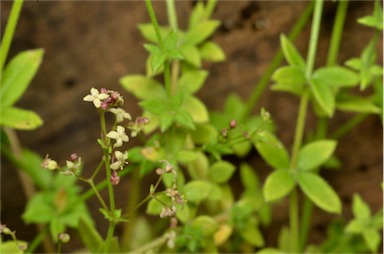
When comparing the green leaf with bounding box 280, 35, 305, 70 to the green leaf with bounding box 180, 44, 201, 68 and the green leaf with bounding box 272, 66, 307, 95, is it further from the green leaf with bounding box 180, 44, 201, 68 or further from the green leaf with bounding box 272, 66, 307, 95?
the green leaf with bounding box 180, 44, 201, 68

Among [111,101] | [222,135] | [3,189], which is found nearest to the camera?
[111,101]

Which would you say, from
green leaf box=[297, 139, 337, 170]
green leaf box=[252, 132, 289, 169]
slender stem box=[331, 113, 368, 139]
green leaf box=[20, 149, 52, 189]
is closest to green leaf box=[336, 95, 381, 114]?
slender stem box=[331, 113, 368, 139]

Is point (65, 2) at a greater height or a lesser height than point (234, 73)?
greater

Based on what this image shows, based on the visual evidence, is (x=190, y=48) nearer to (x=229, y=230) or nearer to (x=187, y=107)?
(x=187, y=107)

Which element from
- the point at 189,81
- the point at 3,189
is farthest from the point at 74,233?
the point at 189,81

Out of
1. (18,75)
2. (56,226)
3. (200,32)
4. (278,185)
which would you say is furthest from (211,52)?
(56,226)

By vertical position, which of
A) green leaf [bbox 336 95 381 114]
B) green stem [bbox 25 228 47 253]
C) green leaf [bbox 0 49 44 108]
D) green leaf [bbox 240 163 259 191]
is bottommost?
green leaf [bbox 240 163 259 191]

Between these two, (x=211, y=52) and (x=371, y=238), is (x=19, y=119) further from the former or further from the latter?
(x=371, y=238)
